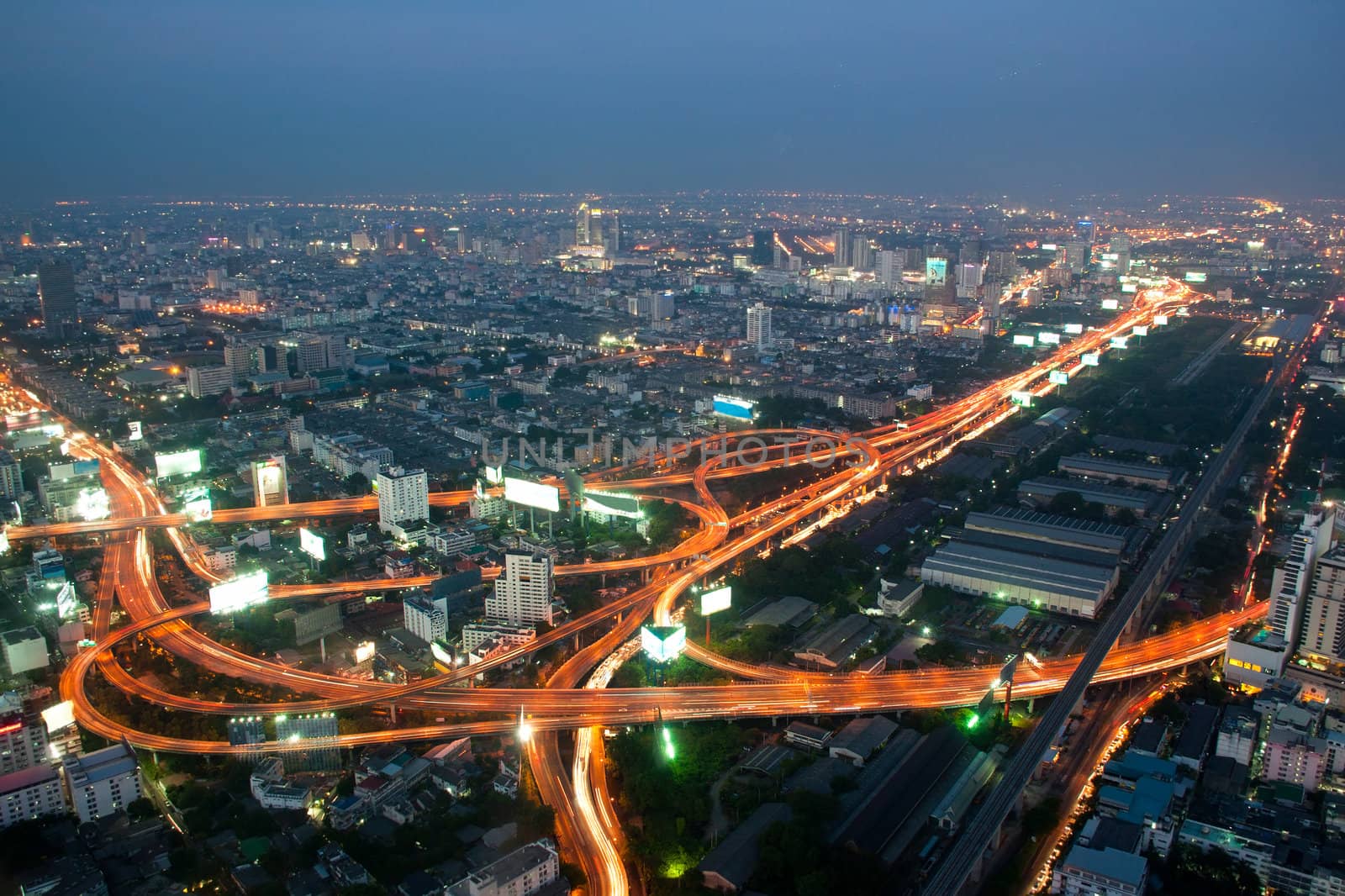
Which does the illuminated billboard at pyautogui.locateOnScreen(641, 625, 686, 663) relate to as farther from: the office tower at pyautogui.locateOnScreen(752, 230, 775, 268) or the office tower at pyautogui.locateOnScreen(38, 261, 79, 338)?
the office tower at pyautogui.locateOnScreen(752, 230, 775, 268)

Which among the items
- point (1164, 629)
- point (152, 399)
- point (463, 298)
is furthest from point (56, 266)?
point (1164, 629)

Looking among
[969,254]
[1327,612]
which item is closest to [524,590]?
[1327,612]

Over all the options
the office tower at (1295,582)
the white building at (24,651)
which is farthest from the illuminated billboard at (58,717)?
the office tower at (1295,582)

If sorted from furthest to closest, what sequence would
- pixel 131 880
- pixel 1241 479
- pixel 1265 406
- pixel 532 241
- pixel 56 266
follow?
pixel 532 241, pixel 56 266, pixel 1265 406, pixel 1241 479, pixel 131 880

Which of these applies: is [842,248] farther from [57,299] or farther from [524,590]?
[524,590]

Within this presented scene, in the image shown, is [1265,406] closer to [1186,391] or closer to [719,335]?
[1186,391]
